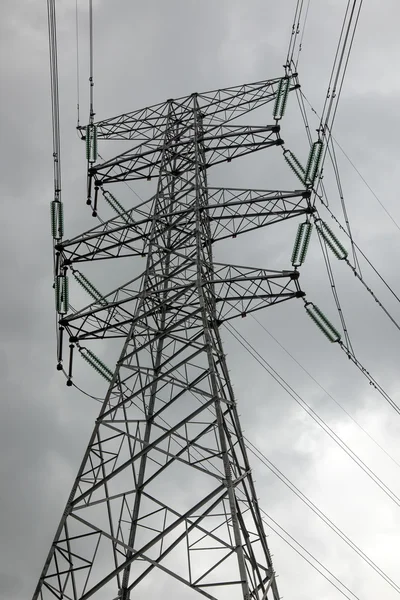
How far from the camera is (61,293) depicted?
1669 centimetres

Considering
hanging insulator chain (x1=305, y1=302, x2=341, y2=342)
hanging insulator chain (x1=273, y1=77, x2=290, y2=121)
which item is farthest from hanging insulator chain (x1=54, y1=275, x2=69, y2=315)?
hanging insulator chain (x1=273, y1=77, x2=290, y2=121)

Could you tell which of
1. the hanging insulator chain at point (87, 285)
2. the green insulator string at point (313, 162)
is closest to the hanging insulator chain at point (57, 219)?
the hanging insulator chain at point (87, 285)

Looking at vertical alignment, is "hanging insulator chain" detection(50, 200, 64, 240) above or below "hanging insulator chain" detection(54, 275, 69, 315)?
above

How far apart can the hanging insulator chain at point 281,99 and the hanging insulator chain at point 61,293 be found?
943cm

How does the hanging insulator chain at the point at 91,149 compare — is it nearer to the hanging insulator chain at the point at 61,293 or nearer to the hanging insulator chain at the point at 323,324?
the hanging insulator chain at the point at 61,293

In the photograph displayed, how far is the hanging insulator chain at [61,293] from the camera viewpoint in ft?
54.2

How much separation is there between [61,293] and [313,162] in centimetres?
761

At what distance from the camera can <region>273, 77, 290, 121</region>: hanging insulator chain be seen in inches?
840

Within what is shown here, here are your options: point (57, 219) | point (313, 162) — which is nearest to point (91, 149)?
point (57, 219)

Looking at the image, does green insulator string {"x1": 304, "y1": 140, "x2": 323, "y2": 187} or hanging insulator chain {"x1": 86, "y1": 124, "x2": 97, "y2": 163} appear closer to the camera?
green insulator string {"x1": 304, "y1": 140, "x2": 323, "y2": 187}

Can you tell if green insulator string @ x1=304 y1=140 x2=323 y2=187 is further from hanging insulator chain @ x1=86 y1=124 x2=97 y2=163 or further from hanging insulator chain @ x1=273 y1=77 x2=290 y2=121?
hanging insulator chain @ x1=86 y1=124 x2=97 y2=163

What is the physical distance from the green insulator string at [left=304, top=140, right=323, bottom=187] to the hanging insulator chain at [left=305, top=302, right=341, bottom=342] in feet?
12.1

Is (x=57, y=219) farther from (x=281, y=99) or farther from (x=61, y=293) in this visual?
(x=281, y=99)

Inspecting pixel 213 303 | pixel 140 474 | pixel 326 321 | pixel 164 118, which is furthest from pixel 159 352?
pixel 164 118
